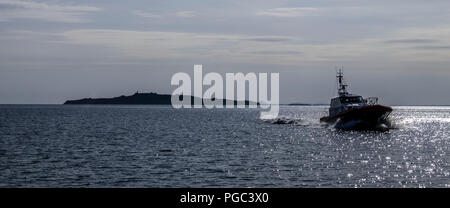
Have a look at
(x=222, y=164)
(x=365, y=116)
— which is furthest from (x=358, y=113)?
(x=222, y=164)

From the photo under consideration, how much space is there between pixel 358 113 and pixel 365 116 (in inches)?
40.5

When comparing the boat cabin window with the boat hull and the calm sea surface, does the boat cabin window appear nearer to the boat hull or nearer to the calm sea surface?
the boat hull

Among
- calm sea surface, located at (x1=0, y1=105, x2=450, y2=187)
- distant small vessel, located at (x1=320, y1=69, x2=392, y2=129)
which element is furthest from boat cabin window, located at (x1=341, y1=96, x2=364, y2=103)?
calm sea surface, located at (x1=0, y1=105, x2=450, y2=187)

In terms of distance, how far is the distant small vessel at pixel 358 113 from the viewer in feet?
253

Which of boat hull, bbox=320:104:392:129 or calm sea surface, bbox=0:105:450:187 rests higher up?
boat hull, bbox=320:104:392:129

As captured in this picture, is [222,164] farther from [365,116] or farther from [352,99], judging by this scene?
[352,99]

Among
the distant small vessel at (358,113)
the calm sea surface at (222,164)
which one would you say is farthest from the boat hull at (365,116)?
the calm sea surface at (222,164)

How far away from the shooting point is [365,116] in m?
78.5

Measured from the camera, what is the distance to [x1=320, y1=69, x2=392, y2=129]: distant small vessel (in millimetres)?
77250

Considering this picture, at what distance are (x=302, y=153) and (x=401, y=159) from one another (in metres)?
8.45

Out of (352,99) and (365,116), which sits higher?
(352,99)

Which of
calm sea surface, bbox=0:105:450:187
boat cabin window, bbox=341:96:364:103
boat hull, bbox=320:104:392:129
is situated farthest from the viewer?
boat cabin window, bbox=341:96:364:103

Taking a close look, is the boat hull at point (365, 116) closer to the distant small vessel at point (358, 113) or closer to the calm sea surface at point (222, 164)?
the distant small vessel at point (358, 113)
